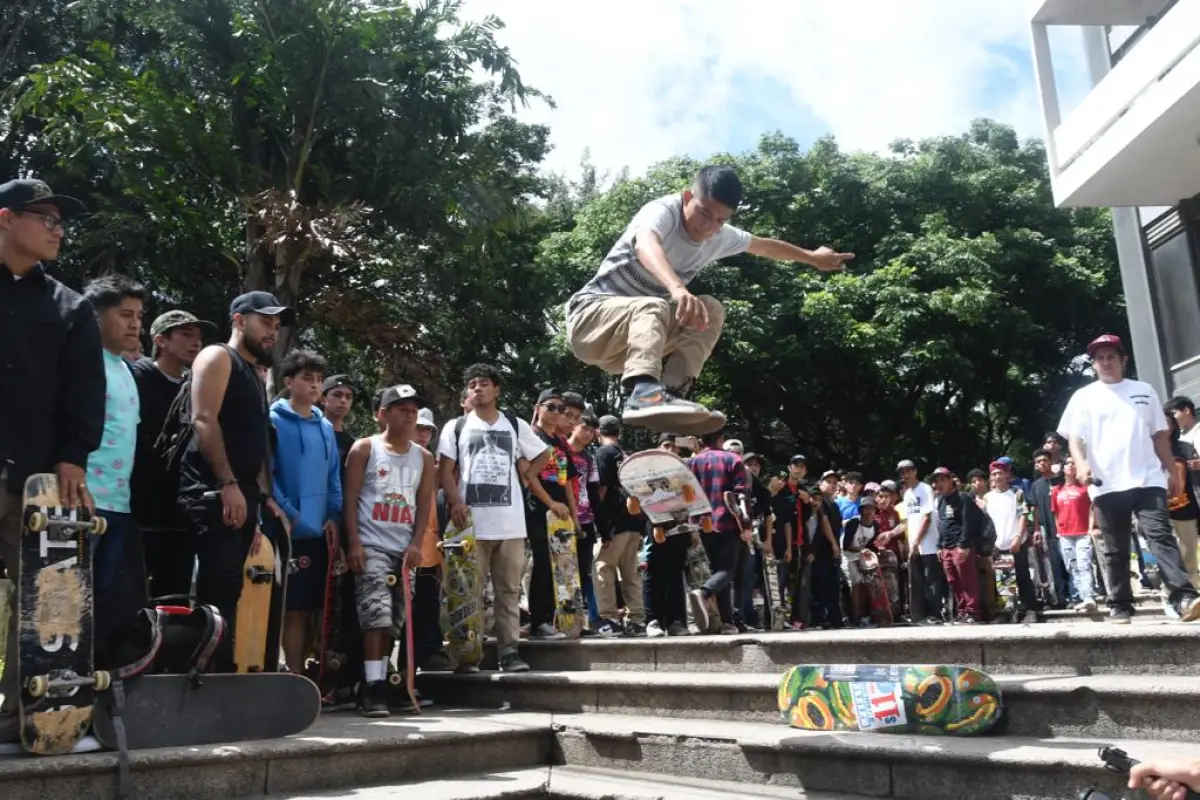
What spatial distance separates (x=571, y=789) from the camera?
4305mm

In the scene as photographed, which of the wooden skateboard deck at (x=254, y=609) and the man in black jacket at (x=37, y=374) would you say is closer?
the man in black jacket at (x=37, y=374)

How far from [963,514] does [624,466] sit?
185 inches

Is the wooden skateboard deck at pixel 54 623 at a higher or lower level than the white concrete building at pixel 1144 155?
lower

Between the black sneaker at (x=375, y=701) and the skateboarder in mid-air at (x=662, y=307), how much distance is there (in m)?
2.23

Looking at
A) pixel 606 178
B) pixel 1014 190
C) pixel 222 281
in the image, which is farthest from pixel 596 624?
pixel 606 178

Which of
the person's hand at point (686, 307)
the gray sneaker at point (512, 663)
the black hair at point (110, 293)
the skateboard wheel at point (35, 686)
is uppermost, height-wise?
the black hair at point (110, 293)

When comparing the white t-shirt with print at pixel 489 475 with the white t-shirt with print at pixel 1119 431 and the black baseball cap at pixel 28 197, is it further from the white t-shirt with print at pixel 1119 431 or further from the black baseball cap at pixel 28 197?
the white t-shirt with print at pixel 1119 431

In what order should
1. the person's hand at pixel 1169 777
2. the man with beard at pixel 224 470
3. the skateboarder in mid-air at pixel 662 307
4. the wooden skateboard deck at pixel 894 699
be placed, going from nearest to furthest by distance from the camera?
the person's hand at pixel 1169 777 → the wooden skateboard deck at pixel 894 699 → the skateboarder in mid-air at pixel 662 307 → the man with beard at pixel 224 470

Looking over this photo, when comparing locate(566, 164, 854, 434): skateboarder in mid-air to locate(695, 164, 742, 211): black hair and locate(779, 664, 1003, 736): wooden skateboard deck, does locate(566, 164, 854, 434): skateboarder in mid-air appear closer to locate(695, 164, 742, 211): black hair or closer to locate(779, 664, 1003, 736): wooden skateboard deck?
locate(695, 164, 742, 211): black hair

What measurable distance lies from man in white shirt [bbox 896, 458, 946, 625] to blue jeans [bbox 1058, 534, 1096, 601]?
137 cm

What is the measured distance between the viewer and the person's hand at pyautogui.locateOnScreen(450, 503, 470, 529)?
20.9 feet

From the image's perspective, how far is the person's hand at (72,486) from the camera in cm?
380

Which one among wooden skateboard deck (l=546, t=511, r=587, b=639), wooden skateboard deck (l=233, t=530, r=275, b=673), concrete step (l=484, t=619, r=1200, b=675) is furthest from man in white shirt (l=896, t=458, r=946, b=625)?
wooden skateboard deck (l=233, t=530, r=275, b=673)

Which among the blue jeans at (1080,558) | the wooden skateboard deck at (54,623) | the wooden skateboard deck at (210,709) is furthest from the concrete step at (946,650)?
the blue jeans at (1080,558)
